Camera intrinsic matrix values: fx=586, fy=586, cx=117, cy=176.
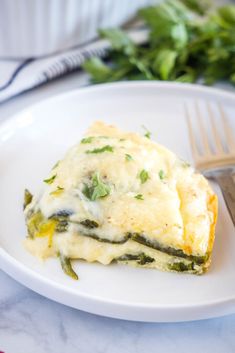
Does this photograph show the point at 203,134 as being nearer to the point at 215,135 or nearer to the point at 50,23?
the point at 215,135

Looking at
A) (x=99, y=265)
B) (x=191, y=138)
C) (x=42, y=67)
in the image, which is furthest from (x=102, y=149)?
(x=42, y=67)

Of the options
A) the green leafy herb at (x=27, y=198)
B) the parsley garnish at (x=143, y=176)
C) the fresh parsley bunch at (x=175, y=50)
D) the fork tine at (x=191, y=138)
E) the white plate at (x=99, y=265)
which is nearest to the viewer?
the white plate at (x=99, y=265)

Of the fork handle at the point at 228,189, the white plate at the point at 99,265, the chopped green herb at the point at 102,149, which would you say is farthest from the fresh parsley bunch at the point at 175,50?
the chopped green herb at the point at 102,149

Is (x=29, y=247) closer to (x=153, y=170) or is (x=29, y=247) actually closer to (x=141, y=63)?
(x=153, y=170)

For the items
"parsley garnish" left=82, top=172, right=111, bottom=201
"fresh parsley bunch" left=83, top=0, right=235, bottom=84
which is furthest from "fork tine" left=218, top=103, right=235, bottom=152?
"parsley garnish" left=82, top=172, right=111, bottom=201

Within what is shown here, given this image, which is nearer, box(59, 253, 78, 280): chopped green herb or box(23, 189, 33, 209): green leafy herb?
box(59, 253, 78, 280): chopped green herb

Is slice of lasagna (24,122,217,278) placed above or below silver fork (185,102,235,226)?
above

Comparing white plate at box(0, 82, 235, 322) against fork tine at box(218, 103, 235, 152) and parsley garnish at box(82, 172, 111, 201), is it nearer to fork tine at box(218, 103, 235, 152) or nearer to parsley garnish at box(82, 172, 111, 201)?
fork tine at box(218, 103, 235, 152)

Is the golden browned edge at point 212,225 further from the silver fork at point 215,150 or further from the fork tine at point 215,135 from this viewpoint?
the fork tine at point 215,135
